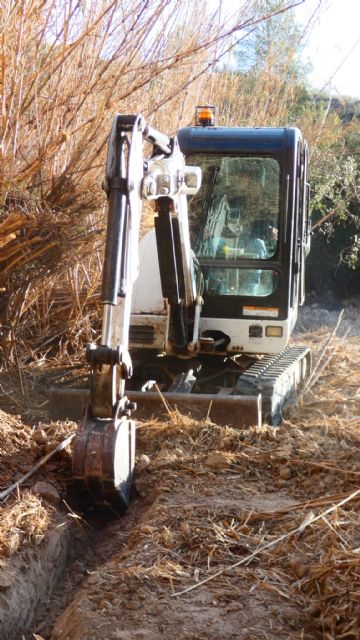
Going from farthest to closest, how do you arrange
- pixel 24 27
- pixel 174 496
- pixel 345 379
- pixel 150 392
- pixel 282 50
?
pixel 282 50 < pixel 345 379 < pixel 150 392 < pixel 24 27 < pixel 174 496

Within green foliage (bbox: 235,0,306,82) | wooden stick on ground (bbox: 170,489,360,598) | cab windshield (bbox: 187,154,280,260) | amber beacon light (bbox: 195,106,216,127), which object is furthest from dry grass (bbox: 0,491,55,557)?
green foliage (bbox: 235,0,306,82)

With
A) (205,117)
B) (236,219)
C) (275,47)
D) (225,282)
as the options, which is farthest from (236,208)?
(275,47)

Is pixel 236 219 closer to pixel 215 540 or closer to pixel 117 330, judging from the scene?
pixel 117 330

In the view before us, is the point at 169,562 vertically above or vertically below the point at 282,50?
below

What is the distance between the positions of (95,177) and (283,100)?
521 cm

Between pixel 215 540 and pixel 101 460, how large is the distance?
0.84 m

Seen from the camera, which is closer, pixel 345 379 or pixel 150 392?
pixel 150 392

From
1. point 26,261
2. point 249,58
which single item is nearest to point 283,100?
point 249,58

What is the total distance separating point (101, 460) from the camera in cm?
449

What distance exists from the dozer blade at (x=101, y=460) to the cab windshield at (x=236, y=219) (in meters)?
2.45

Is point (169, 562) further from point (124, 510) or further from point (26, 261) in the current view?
point (26, 261)

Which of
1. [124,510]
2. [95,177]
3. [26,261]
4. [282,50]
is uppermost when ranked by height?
[282,50]

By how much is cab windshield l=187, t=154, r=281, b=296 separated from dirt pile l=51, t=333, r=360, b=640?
159 centimetres

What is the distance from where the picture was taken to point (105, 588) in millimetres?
3539
